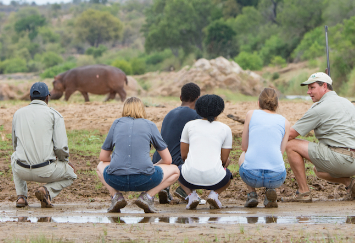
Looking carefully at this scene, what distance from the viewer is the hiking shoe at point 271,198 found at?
4891mm

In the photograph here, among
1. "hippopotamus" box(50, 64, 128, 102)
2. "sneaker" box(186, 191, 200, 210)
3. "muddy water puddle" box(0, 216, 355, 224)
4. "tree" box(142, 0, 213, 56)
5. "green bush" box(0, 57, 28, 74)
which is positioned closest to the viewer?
"muddy water puddle" box(0, 216, 355, 224)

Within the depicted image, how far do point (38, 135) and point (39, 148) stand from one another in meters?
0.14

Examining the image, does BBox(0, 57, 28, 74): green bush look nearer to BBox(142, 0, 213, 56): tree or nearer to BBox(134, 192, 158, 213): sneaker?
BBox(142, 0, 213, 56): tree

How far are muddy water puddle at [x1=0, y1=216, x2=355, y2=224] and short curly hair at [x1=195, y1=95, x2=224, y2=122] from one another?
1.13 meters

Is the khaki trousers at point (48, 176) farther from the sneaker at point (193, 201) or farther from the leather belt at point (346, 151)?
the leather belt at point (346, 151)

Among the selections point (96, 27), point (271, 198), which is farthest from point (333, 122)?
point (96, 27)

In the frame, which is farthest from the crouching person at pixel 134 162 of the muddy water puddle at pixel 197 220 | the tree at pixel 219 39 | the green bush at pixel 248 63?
the tree at pixel 219 39

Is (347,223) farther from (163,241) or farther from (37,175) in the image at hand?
(37,175)

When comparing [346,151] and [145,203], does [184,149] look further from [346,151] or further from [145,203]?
[346,151]

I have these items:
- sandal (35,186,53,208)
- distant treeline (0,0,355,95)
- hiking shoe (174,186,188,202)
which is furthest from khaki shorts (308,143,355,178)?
distant treeline (0,0,355,95)

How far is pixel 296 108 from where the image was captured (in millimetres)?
13141

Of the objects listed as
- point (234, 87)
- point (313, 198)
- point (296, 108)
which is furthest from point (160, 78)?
point (313, 198)

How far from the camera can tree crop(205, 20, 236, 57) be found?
52094 mm

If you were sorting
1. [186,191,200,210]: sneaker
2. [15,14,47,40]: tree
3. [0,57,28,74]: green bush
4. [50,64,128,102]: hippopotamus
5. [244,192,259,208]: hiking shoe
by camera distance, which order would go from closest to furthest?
[186,191,200,210]: sneaker → [244,192,259,208]: hiking shoe → [50,64,128,102]: hippopotamus → [0,57,28,74]: green bush → [15,14,47,40]: tree
